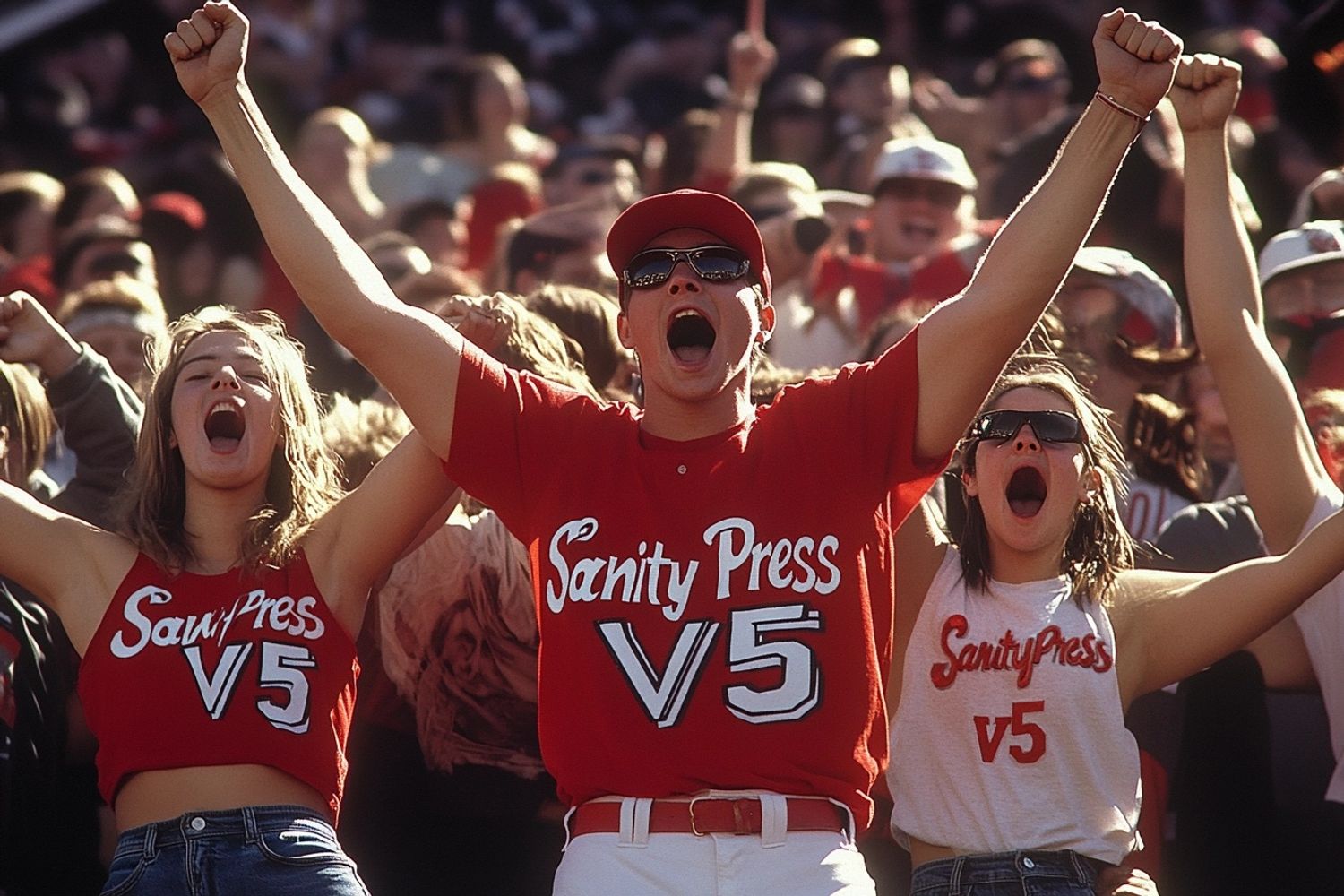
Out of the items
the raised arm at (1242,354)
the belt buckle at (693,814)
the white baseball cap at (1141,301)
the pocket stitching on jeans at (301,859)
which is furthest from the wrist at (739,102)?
the belt buckle at (693,814)

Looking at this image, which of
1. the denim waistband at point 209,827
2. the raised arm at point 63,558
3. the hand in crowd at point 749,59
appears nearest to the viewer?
the denim waistband at point 209,827

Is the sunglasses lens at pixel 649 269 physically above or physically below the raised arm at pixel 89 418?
below

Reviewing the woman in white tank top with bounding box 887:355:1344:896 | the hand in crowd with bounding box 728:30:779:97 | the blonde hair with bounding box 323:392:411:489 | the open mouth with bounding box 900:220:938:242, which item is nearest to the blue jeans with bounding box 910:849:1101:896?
the woman in white tank top with bounding box 887:355:1344:896

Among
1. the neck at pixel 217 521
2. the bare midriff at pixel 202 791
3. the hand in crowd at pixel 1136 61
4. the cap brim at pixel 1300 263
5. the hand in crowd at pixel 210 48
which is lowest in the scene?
the bare midriff at pixel 202 791

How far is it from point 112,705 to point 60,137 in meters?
8.59

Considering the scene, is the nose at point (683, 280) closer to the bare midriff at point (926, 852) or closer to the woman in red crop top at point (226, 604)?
the woman in red crop top at point (226, 604)

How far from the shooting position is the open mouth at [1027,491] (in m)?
3.64

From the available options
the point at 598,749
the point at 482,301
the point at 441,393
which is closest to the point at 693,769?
the point at 598,749

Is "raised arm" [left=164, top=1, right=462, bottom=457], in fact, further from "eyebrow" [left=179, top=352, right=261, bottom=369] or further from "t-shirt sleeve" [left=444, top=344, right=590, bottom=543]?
"eyebrow" [left=179, top=352, right=261, bottom=369]

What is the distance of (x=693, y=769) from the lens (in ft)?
9.76

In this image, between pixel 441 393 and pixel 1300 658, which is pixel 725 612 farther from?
pixel 1300 658

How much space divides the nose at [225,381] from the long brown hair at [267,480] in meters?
0.07

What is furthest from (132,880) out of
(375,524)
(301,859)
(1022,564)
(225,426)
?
(1022,564)

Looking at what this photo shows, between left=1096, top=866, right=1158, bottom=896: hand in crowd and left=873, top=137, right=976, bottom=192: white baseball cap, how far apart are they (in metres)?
3.46
